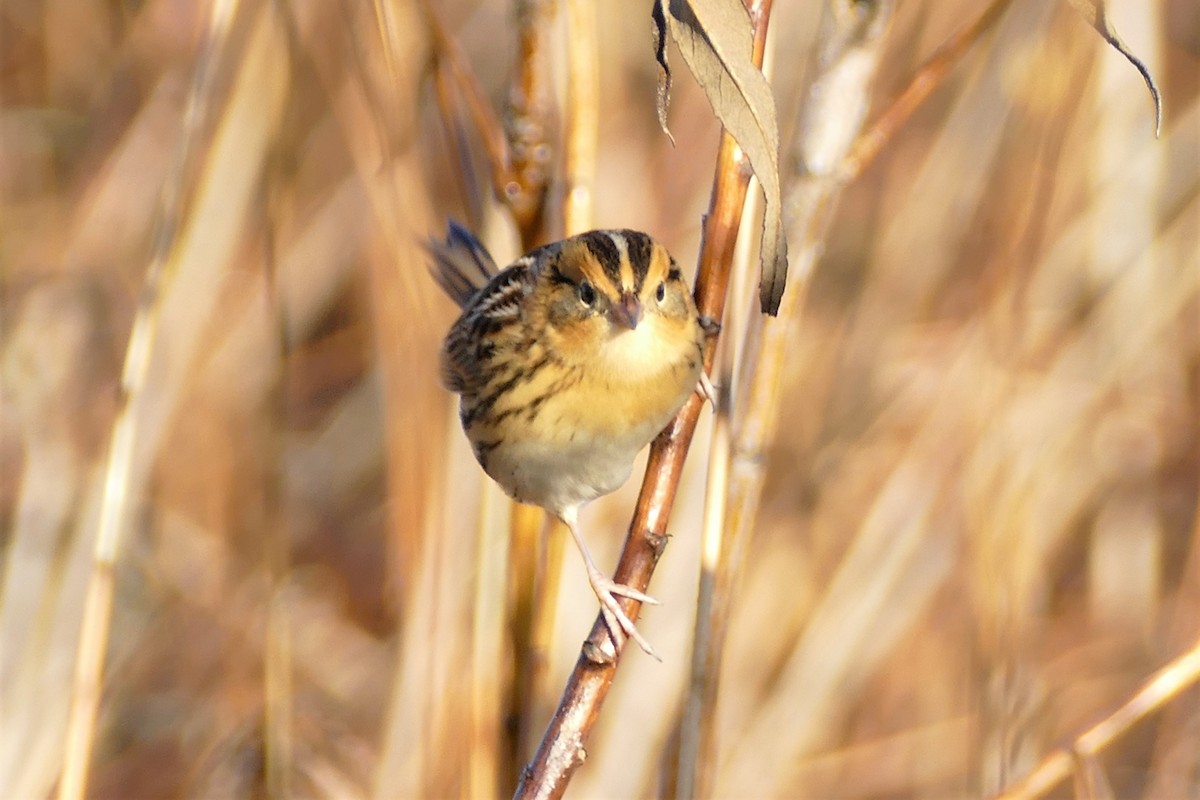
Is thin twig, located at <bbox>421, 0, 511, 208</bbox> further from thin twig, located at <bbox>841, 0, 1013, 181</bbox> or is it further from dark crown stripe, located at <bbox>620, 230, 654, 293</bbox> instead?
thin twig, located at <bbox>841, 0, 1013, 181</bbox>

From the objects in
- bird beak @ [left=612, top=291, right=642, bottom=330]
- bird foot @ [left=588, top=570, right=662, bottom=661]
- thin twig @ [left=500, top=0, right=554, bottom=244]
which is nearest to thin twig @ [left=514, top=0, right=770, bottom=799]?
bird foot @ [left=588, top=570, right=662, bottom=661]

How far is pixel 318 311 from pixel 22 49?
1.06 metres

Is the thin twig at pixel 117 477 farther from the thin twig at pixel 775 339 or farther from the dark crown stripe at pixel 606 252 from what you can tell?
the thin twig at pixel 775 339

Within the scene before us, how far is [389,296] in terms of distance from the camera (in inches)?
78.8

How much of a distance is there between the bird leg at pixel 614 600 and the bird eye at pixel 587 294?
307mm

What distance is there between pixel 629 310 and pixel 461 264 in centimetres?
62

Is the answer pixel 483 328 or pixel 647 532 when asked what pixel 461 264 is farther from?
pixel 647 532

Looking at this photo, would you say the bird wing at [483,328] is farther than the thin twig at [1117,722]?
Yes

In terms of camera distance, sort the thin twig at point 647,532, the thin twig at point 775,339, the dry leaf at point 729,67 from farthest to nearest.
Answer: the thin twig at point 775,339, the thin twig at point 647,532, the dry leaf at point 729,67

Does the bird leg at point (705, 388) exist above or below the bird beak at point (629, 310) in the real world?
below

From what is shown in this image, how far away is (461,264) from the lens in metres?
2.22

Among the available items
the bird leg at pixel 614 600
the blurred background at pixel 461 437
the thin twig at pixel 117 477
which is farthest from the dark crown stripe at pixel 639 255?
the thin twig at pixel 117 477

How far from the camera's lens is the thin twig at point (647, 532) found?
1255mm

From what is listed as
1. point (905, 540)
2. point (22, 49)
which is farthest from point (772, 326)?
point (22, 49)
